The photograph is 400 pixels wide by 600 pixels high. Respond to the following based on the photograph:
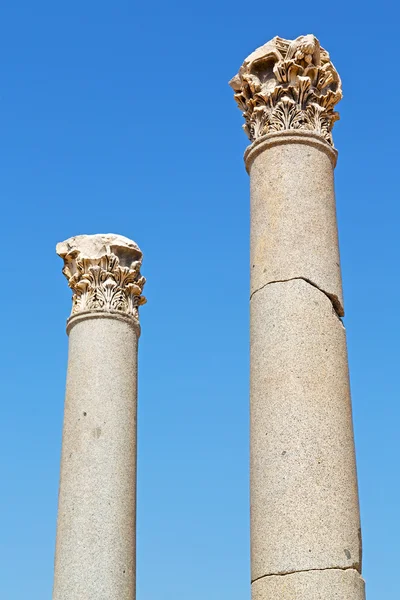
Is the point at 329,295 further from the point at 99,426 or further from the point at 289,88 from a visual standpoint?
the point at 99,426

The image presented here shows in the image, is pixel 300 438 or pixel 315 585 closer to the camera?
pixel 315 585

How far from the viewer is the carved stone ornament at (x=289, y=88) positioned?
1966cm

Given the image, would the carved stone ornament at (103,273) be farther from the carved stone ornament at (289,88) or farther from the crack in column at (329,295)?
the crack in column at (329,295)

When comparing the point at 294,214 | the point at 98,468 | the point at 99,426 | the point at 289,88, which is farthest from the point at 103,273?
the point at 294,214

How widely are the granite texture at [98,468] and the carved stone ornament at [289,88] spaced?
350 inches

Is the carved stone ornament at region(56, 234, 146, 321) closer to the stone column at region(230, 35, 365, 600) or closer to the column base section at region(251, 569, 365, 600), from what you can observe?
the stone column at region(230, 35, 365, 600)

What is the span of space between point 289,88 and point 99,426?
10316mm

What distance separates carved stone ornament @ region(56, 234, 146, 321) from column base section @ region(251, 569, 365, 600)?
43.7ft

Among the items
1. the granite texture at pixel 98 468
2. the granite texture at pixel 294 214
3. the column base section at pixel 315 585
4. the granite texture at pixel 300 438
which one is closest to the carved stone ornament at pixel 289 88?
the granite texture at pixel 294 214

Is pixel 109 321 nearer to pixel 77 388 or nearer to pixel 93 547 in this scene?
pixel 77 388

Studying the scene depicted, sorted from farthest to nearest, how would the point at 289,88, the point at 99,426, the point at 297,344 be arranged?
the point at 99,426
the point at 289,88
the point at 297,344

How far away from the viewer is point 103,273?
28734 millimetres

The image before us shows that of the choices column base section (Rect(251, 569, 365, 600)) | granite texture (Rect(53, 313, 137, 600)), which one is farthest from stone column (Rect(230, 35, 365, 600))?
granite texture (Rect(53, 313, 137, 600))

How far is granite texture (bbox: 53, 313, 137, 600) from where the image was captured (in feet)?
80.7
